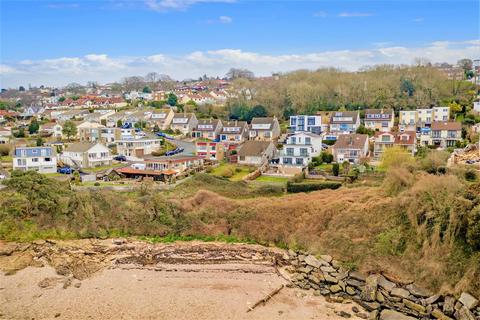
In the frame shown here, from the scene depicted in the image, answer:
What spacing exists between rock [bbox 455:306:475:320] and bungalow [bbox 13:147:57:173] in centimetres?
3332

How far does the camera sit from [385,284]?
15.0m

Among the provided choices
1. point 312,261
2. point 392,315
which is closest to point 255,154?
point 312,261

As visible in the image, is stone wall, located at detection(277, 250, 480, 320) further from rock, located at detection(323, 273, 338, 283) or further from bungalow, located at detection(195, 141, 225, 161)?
bungalow, located at detection(195, 141, 225, 161)

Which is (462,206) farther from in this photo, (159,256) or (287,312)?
(159,256)

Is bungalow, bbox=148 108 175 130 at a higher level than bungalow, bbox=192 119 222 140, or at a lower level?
higher

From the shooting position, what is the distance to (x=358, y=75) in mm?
64312

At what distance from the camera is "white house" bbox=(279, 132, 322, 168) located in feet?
117

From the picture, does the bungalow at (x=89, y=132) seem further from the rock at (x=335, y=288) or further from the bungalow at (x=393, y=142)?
the rock at (x=335, y=288)

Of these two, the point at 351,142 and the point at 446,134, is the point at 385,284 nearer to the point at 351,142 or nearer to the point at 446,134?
the point at 351,142

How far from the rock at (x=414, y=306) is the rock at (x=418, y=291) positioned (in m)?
0.35

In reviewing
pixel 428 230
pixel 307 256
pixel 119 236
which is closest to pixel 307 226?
pixel 307 256

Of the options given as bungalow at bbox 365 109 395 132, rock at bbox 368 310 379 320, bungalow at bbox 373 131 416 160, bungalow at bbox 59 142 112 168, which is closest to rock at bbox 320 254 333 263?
rock at bbox 368 310 379 320

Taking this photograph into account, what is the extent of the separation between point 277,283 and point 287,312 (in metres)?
2.06

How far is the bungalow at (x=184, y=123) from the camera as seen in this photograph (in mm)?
56000
